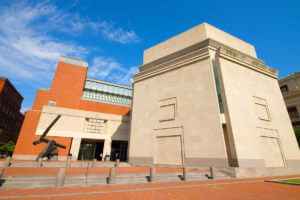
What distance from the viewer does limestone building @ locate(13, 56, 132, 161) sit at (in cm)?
2653

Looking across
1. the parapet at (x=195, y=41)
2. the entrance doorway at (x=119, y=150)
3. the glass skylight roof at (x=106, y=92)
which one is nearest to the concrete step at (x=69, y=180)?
the parapet at (x=195, y=41)

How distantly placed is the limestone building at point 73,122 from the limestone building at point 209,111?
1083 centimetres

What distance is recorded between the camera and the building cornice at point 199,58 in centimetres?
1973

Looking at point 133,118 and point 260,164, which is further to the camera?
point 133,118

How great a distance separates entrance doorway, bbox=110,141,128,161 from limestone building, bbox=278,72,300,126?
35424mm

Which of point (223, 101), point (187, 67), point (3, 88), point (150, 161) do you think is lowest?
point (150, 161)

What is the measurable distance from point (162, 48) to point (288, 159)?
22.6m

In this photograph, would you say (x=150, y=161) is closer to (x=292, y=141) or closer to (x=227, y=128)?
(x=227, y=128)

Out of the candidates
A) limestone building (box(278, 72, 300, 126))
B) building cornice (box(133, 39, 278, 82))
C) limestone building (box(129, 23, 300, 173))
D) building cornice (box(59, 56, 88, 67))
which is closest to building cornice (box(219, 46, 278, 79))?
building cornice (box(133, 39, 278, 82))

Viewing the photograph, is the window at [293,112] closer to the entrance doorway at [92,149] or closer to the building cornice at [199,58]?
the building cornice at [199,58]

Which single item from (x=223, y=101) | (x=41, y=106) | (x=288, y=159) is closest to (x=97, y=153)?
(x=41, y=106)

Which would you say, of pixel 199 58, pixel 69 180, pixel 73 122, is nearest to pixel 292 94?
pixel 199 58

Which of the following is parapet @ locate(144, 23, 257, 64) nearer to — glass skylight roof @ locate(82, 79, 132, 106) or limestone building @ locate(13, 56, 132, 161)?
limestone building @ locate(13, 56, 132, 161)

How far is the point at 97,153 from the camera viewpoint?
104 ft
